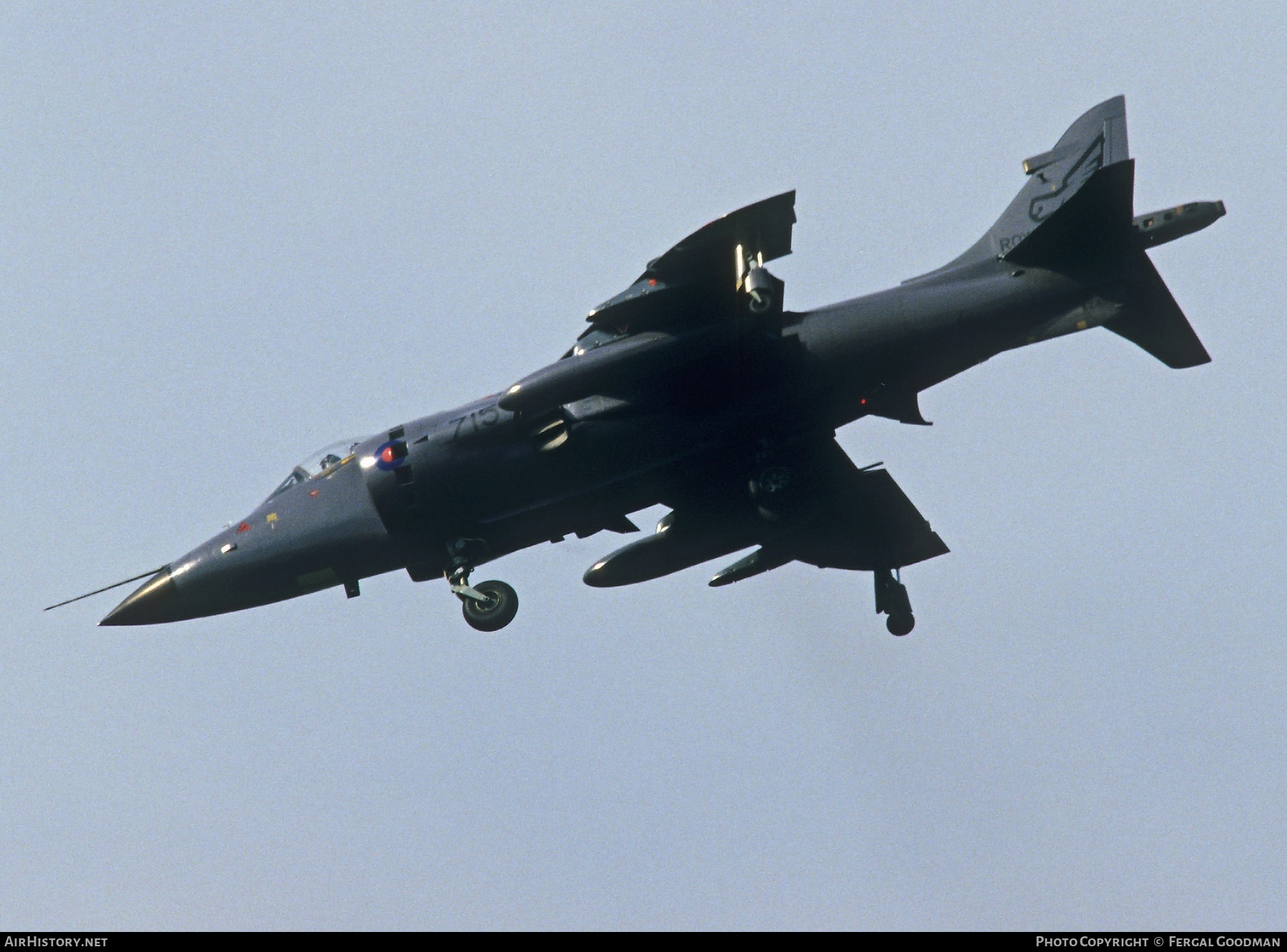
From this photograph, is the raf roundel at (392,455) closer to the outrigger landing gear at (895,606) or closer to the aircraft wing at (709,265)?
the aircraft wing at (709,265)

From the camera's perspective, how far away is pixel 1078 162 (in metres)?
26.8

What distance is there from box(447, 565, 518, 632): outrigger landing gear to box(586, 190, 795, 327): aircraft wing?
5.40m

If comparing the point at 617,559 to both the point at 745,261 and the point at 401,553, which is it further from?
the point at 745,261

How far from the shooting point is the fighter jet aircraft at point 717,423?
24641mm

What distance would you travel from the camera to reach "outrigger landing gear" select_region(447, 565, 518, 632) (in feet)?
90.8

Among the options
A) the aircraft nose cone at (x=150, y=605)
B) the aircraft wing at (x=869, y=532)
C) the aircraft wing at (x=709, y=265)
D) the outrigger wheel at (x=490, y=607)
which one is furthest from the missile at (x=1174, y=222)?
Result: the aircraft nose cone at (x=150, y=605)

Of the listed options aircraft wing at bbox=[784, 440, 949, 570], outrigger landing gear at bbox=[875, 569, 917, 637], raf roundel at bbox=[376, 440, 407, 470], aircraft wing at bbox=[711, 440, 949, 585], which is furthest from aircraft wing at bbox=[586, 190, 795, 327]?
outrigger landing gear at bbox=[875, 569, 917, 637]

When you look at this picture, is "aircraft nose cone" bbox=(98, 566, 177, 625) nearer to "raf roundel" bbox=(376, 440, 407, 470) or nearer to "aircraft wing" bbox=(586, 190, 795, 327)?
"raf roundel" bbox=(376, 440, 407, 470)

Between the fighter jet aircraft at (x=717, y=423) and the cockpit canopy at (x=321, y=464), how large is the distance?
0.11 feet

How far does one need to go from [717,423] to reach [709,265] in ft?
8.67

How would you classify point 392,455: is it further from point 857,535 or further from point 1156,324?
point 1156,324
